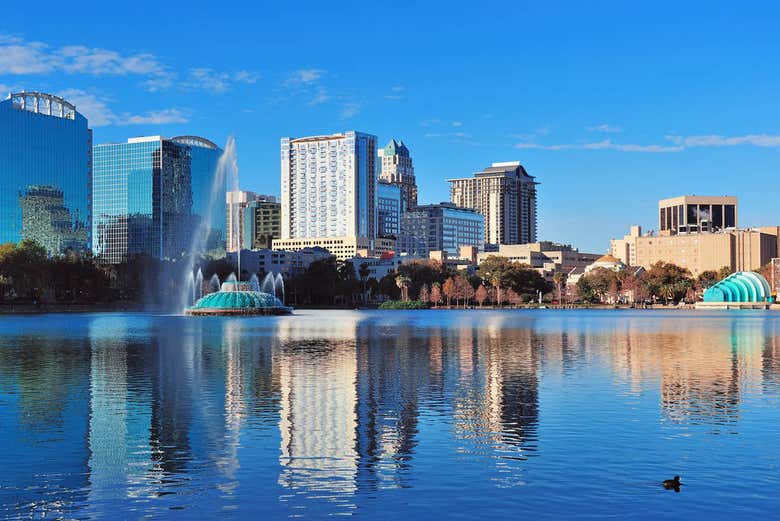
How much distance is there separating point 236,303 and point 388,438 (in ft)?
336

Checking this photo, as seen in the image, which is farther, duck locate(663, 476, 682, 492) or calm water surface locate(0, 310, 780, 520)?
duck locate(663, 476, 682, 492)

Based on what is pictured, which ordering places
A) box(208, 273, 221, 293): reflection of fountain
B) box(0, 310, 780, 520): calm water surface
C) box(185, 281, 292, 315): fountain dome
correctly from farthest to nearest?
box(208, 273, 221, 293): reflection of fountain
box(185, 281, 292, 315): fountain dome
box(0, 310, 780, 520): calm water surface

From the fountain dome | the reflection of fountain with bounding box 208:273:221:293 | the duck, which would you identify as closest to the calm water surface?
the duck

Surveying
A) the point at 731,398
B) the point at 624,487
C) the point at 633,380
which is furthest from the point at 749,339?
the point at 624,487

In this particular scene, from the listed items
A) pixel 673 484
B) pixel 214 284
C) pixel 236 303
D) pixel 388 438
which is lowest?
pixel 673 484

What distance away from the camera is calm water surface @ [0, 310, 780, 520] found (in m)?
18.5

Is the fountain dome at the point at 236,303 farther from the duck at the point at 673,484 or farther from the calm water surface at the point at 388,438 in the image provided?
the duck at the point at 673,484

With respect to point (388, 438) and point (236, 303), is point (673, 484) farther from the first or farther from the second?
point (236, 303)

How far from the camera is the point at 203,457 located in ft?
74.3

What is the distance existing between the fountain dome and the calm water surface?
7527 centimetres

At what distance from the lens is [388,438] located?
25.0m

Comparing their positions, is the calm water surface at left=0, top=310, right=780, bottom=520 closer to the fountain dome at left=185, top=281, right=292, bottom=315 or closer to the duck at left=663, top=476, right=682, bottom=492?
the duck at left=663, top=476, right=682, bottom=492

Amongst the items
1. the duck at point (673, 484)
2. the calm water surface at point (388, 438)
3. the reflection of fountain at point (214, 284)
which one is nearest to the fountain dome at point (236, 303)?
the reflection of fountain at point (214, 284)

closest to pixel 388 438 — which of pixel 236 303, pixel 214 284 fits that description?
pixel 236 303
